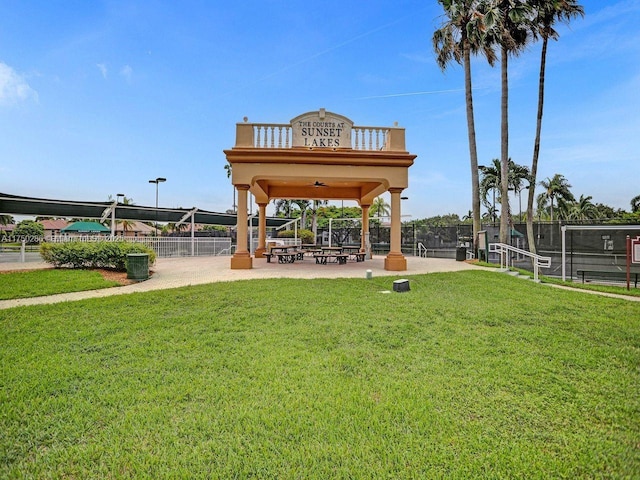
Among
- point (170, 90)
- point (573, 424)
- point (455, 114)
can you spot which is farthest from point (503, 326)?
point (455, 114)

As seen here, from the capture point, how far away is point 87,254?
1069cm

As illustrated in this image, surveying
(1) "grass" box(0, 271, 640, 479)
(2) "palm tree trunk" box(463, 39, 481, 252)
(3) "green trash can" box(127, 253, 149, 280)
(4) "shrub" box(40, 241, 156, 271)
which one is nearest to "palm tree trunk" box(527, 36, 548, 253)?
(2) "palm tree trunk" box(463, 39, 481, 252)

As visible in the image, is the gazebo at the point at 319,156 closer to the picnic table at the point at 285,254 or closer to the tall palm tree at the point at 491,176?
the picnic table at the point at 285,254

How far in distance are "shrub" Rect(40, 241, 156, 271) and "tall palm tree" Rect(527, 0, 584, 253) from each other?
61.2 feet

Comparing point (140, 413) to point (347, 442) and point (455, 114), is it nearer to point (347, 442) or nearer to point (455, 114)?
point (347, 442)

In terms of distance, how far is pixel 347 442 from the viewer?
7.83 ft

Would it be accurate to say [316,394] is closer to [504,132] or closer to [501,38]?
[504,132]

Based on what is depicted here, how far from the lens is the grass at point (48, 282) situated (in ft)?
24.9

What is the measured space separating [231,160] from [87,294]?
591 cm

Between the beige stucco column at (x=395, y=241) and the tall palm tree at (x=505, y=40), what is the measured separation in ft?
23.4

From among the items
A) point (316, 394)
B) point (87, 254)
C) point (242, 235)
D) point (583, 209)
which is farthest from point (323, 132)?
point (583, 209)

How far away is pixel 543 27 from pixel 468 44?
13.9 ft

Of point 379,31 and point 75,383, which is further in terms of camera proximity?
point 379,31

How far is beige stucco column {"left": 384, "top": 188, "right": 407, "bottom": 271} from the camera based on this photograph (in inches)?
461
